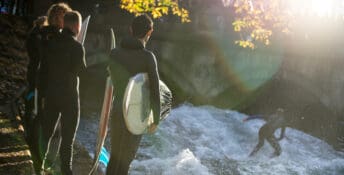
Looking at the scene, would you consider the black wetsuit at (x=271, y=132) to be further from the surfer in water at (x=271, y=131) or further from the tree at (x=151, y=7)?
the tree at (x=151, y=7)

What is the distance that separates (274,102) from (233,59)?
3.09m

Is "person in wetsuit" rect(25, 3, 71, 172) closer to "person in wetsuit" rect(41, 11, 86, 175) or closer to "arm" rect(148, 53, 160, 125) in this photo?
"person in wetsuit" rect(41, 11, 86, 175)

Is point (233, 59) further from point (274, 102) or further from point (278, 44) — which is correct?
point (274, 102)

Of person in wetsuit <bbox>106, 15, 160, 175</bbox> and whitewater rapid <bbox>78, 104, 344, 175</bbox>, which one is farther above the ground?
person in wetsuit <bbox>106, 15, 160, 175</bbox>

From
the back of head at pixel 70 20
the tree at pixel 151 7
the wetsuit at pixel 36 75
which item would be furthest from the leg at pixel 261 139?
the back of head at pixel 70 20

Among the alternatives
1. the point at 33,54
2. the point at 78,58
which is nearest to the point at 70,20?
the point at 78,58

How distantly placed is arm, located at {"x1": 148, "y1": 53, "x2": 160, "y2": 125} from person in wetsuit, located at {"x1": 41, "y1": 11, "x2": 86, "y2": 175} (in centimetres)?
82

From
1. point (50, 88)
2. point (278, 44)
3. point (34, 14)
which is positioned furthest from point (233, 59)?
point (50, 88)

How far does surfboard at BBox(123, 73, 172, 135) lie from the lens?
10.8 feet

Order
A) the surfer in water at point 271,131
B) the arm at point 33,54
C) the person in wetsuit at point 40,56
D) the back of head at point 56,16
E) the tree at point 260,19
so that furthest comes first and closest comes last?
the tree at point 260,19
the surfer in water at point 271,131
the arm at point 33,54
the back of head at point 56,16
the person in wetsuit at point 40,56

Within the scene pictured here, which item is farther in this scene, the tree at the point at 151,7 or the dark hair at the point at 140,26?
the tree at the point at 151,7

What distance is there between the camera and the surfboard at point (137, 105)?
330 centimetres

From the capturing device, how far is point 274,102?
715 inches

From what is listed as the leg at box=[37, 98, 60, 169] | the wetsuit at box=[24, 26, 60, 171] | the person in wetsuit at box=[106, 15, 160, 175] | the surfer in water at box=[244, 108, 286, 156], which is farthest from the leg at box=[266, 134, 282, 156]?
the person in wetsuit at box=[106, 15, 160, 175]
